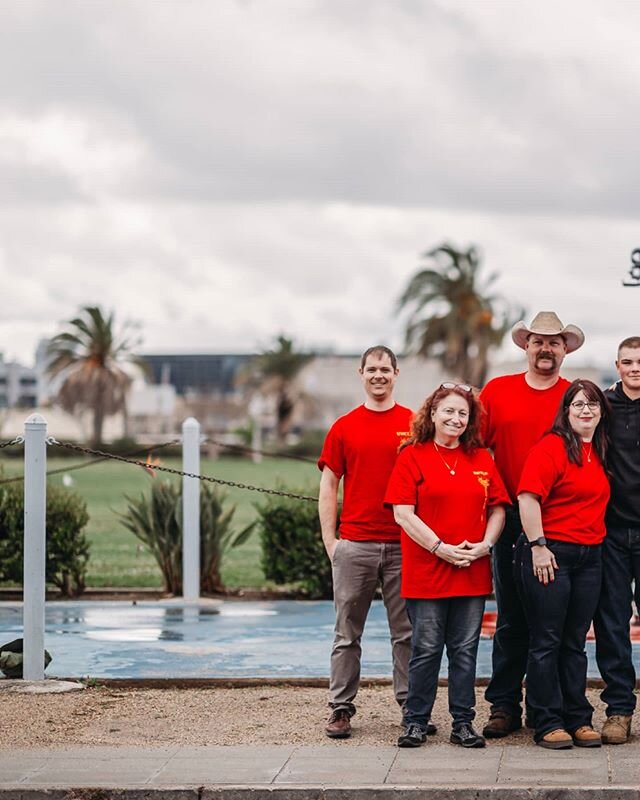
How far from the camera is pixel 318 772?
718 cm

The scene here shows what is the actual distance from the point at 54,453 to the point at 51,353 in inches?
257

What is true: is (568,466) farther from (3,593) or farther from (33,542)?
(3,593)

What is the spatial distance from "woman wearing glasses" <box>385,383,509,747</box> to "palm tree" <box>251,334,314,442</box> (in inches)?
3583

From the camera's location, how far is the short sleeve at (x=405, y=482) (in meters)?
7.71

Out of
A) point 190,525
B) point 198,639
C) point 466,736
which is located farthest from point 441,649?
point 190,525

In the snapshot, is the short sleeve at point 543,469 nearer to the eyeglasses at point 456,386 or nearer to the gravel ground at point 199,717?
the eyeglasses at point 456,386

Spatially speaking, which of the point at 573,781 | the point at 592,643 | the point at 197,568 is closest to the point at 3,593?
the point at 197,568

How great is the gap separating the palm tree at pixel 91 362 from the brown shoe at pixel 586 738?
85001 mm

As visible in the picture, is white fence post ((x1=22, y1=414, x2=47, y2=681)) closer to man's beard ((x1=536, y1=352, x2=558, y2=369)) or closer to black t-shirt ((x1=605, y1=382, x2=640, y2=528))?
man's beard ((x1=536, y1=352, x2=558, y2=369))

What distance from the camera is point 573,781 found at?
6949 mm

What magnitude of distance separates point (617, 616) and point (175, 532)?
7.47 metres

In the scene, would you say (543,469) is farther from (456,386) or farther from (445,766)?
(445,766)

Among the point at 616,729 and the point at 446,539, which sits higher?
the point at 446,539

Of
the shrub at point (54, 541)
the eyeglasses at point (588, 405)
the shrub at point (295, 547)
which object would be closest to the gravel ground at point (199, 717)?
the eyeglasses at point (588, 405)
